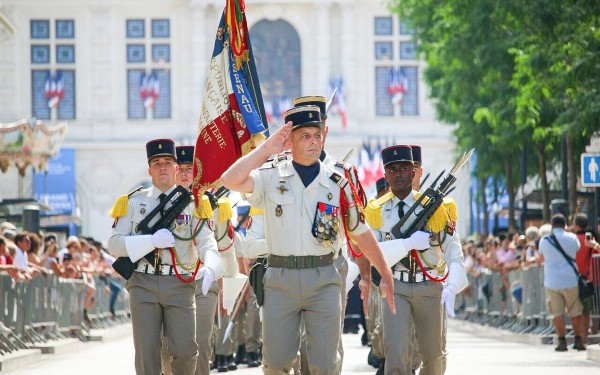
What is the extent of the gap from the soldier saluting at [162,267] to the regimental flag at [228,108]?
351mm

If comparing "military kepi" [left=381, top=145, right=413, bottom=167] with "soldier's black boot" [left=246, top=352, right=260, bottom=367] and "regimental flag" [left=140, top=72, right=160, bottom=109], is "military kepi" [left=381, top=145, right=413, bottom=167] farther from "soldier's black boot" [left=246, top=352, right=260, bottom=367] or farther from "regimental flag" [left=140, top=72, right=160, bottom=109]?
"regimental flag" [left=140, top=72, right=160, bottom=109]

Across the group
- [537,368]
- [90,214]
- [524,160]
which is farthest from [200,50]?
[537,368]

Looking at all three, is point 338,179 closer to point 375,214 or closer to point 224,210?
point 375,214

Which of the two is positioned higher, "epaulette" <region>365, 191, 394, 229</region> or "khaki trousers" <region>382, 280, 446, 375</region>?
"epaulette" <region>365, 191, 394, 229</region>

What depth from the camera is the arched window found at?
81.3 m

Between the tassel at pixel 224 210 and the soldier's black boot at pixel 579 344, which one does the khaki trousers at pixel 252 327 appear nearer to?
the tassel at pixel 224 210

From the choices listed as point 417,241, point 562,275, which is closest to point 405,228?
point 417,241

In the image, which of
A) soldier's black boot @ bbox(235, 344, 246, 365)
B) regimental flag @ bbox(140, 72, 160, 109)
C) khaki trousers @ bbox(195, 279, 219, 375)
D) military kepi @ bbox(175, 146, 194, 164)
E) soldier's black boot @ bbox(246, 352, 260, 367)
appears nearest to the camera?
khaki trousers @ bbox(195, 279, 219, 375)

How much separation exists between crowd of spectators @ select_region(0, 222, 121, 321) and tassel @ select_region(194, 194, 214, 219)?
8.28m

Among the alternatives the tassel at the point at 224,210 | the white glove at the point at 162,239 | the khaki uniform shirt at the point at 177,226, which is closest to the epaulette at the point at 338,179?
the white glove at the point at 162,239

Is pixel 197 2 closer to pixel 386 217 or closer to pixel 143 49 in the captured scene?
pixel 143 49

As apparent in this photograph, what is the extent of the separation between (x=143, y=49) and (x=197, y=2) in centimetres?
349

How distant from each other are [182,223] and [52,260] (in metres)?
15.8

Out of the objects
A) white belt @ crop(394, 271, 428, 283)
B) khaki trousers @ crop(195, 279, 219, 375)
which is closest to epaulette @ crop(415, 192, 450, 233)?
white belt @ crop(394, 271, 428, 283)
